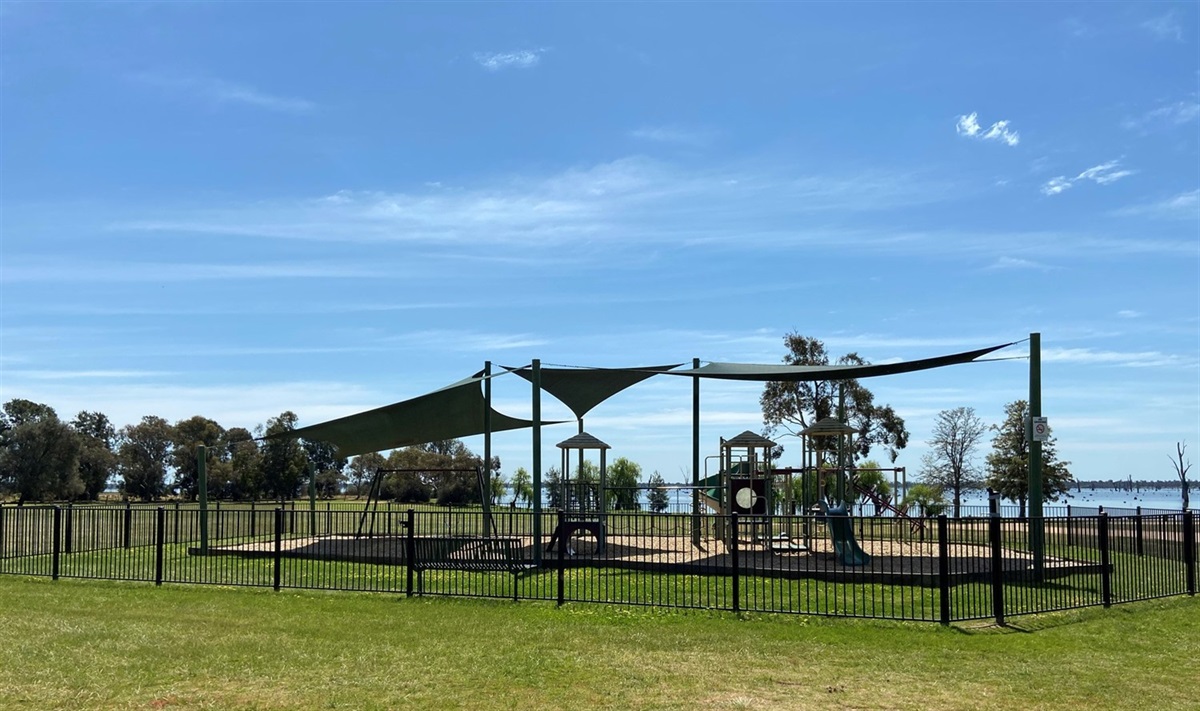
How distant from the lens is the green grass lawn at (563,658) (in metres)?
7.32

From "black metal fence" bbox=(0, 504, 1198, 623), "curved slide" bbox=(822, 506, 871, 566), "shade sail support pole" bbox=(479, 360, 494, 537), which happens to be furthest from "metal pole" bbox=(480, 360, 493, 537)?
"curved slide" bbox=(822, 506, 871, 566)

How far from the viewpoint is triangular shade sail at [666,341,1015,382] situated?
1711cm

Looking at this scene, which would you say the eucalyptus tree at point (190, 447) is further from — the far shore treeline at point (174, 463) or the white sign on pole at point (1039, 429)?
the white sign on pole at point (1039, 429)

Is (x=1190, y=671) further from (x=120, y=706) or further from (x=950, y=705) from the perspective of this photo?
(x=120, y=706)

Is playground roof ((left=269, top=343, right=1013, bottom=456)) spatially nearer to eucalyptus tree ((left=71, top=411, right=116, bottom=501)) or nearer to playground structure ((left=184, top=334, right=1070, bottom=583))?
playground structure ((left=184, top=334, right=1070, bottom=583))

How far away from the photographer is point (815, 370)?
18141mm

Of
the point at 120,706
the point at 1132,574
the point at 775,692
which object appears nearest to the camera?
the point at 120,706

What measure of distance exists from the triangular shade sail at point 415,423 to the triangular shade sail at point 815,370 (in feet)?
15.6

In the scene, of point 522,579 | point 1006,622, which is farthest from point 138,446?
point 1006,622

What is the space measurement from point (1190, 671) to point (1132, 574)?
537cm

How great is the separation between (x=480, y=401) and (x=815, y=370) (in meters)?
7.68

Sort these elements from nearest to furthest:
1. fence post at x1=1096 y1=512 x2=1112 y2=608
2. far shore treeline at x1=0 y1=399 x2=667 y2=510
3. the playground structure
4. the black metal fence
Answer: fence post at x1=1096 y1=512 x2=1112 y2=608 → the black metal fence → the playground structure → far shore treeline at x1=0 y1=399 x2=667 y2=510

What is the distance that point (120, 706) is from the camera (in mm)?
7004

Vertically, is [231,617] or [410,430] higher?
[410,430]
